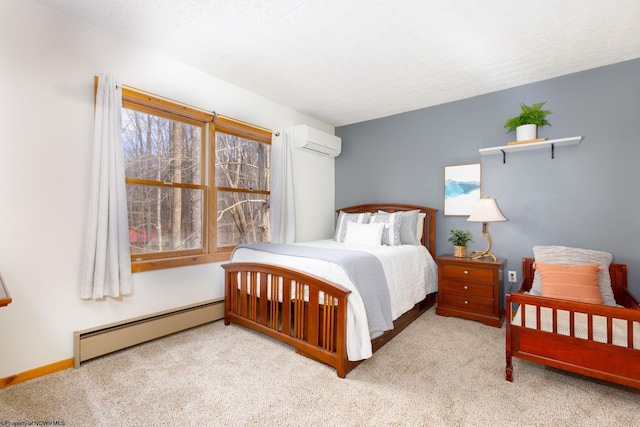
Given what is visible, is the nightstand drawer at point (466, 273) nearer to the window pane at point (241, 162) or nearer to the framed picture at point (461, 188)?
the framed picture at point (461, 188)

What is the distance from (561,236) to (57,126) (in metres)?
4.41

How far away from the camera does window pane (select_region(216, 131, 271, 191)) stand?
3.23m

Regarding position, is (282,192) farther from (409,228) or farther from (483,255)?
(483,255)

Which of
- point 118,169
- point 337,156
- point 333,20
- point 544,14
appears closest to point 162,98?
point 118,169

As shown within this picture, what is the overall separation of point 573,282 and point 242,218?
3101mm

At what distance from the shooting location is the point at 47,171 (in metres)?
2.04

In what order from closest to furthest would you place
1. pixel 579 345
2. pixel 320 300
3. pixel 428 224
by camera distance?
pixel 579 345 < pixel 320 300 < pixel 428 224

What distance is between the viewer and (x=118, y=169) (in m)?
2.29

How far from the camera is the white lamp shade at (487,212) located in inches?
118

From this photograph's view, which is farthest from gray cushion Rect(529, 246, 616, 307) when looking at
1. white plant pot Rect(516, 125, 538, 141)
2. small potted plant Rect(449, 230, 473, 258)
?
white plant pot Rect(516, 125, 538, 141)

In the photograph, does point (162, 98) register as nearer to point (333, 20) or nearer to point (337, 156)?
point (333, 20)

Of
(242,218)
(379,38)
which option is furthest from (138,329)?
(379,38)

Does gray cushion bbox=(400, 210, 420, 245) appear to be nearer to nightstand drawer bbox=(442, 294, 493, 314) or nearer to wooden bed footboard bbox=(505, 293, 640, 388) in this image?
nightstand drawer bbox=(442, 294, 493, 314)

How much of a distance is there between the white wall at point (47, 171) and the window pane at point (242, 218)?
0.92m
